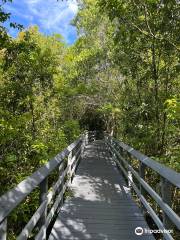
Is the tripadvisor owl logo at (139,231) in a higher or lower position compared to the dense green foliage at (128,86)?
lower

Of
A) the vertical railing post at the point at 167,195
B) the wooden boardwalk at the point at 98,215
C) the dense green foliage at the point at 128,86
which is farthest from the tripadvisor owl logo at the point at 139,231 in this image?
the dense green foliage at the point at 128,86

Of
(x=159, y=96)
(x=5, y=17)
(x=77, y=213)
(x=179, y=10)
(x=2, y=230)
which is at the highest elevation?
(x=179, y=10)

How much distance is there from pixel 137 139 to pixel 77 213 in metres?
6.18

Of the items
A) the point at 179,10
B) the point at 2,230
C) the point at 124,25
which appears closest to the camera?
the point at 2,230

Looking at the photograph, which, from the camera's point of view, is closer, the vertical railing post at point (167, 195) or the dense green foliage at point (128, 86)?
the vertical railing post at point (167, 195)

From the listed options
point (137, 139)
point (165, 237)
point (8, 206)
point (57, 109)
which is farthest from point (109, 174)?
point (57, 109)

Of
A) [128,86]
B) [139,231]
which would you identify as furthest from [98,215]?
[128,86]

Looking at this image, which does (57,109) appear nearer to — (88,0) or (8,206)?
(88,0)

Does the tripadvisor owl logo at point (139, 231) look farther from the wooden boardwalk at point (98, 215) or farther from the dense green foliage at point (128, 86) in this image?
the dense green foliage at point (128, 86)

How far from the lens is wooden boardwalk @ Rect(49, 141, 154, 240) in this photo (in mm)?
5070

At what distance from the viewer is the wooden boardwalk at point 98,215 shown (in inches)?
200

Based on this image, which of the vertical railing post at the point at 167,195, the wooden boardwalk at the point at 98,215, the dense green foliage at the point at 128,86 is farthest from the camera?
the dense green foliage at the point at 128,86

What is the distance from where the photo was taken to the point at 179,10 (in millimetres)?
9281

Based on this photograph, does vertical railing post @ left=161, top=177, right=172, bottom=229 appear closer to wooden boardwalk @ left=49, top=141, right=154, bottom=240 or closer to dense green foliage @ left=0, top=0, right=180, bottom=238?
wooden boardwalk @ left=49, top=141, right=154, bottom=240
